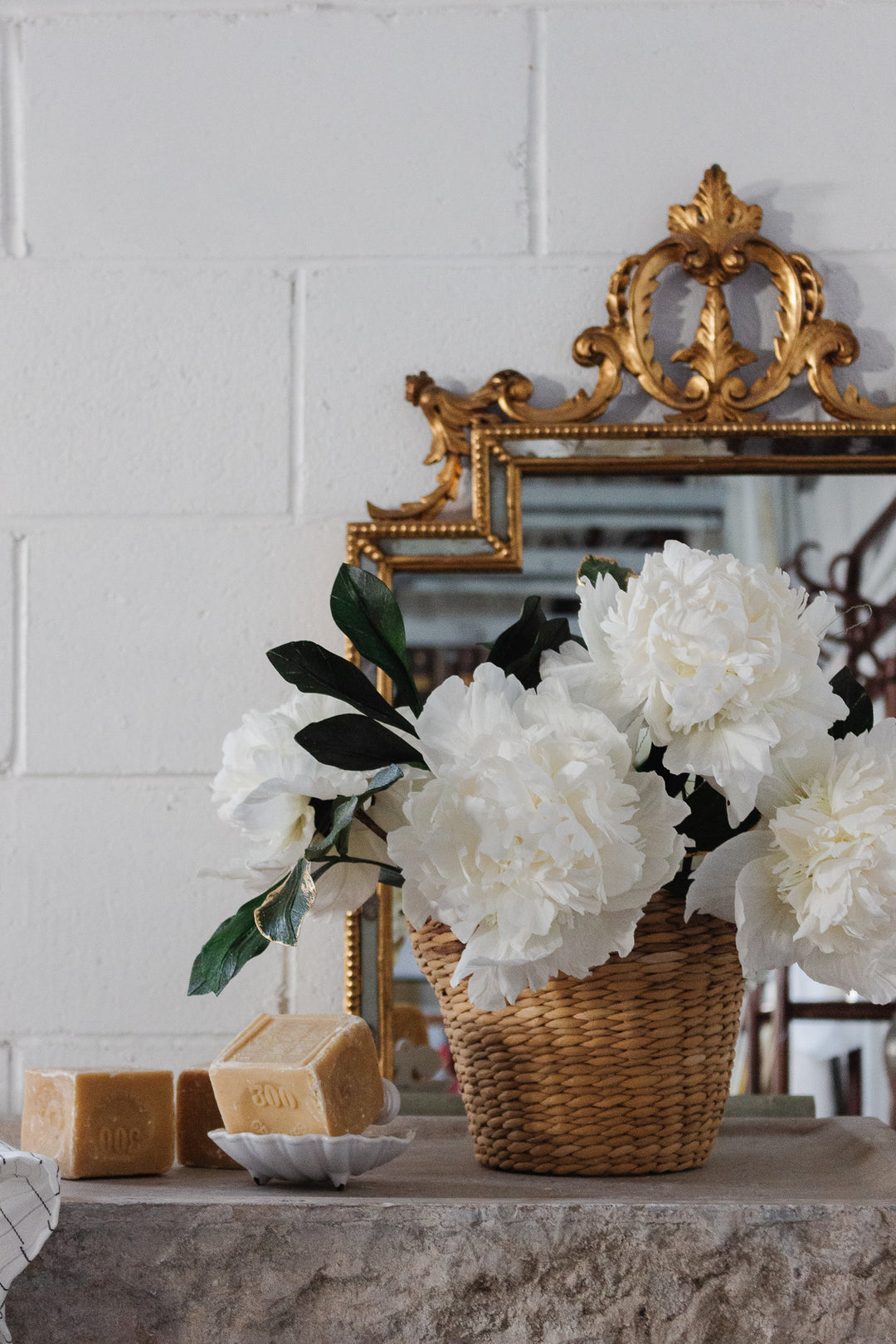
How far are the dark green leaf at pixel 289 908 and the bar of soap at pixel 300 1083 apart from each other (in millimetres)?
64

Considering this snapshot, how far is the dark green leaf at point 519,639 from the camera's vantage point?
0.69m

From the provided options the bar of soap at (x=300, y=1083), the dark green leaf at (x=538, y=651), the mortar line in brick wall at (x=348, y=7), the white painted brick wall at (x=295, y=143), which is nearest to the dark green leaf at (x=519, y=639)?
the dark green leaf at (x=538, y=651)

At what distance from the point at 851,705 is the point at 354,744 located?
297 millimetres

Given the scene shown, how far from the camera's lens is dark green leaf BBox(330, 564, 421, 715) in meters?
0.67

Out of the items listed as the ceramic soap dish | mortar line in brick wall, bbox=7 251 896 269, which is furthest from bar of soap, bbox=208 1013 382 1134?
mortar line in brick wall, bbox=7 251 896 269

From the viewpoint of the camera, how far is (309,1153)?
62 centimetres

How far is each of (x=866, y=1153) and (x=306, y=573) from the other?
1.91ft

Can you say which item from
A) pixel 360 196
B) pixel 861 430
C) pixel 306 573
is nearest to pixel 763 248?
pixel 861 430

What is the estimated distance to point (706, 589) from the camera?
22.5 inches

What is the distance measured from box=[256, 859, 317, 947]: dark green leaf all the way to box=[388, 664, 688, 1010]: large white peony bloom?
0.17 feet

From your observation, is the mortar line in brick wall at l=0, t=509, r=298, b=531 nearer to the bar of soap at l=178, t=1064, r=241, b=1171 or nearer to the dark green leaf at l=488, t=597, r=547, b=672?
the dark green leaf at l=488, t=597, r=547, b=672

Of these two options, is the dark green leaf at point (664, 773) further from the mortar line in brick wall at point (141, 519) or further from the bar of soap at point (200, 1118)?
the mortar line in brick wall at point (141, 519)

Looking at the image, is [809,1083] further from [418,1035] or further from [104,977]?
[104,977]

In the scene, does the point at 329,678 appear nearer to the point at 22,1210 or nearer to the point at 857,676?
the point at 22,1210
